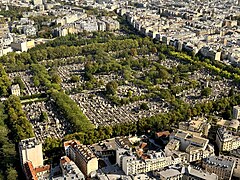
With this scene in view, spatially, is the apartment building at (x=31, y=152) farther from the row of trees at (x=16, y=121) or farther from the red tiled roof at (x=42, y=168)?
the row of trees at (x=16, y=121)

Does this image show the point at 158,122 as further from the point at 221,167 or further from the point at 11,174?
the point at 11,174

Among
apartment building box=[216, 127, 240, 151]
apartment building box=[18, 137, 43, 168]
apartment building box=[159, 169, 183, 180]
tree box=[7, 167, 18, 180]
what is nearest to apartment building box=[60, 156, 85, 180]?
apartment building box=[18, 137, 43, 168]

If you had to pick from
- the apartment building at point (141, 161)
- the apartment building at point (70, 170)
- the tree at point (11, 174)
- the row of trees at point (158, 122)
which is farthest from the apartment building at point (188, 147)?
the tree at point (11, 174)

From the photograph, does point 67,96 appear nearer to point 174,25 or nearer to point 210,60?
point 210,60

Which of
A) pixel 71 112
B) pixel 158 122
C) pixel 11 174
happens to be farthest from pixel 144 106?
pixel 11 174

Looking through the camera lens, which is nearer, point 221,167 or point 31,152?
point 221,167

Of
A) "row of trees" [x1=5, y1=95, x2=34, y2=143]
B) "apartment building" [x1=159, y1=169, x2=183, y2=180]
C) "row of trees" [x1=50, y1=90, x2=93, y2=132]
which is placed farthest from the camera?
"row of trees" [x1=50, y1=90, x2=93, y2=132]

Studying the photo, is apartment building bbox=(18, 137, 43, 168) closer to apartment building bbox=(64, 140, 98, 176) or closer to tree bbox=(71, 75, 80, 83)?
apartment building bbox=(64, 140, 98, 176)
